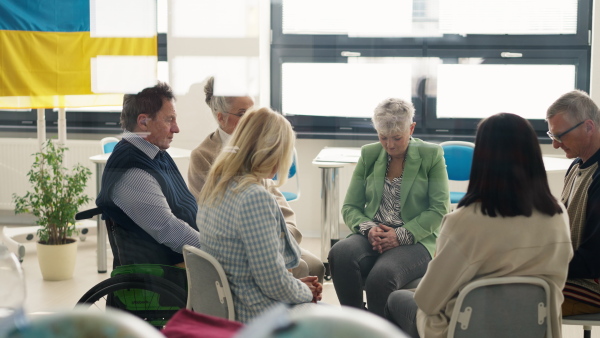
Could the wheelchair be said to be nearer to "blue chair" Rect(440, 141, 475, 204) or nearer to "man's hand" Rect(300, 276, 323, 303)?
"man's hand" Rect(300, 276, 323, 303)

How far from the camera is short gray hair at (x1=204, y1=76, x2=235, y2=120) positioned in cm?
307

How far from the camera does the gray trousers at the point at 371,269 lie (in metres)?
2.75

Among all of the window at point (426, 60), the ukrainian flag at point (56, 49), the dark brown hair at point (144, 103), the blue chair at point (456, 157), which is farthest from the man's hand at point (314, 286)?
the ukrainian flag at point (56, 49)

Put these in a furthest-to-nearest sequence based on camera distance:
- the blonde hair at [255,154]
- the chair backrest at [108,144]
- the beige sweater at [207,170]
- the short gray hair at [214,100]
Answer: the chair backrest at [108,144] < the short gray hair at [214,100] < the beige sweater at [207,170] < the blonde hair at [255,154]

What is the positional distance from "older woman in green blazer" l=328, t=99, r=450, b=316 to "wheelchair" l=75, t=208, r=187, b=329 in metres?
0.67

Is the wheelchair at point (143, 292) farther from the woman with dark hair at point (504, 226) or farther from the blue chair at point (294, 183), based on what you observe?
the woman with dark hair at point (504, 226)

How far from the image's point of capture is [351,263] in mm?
2836

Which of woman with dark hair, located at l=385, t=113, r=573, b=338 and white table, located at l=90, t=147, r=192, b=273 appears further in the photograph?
white table, located at l=90, t=147, r=192, b=273

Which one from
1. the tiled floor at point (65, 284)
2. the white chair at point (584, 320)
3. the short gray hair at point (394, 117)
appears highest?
the short gray hair at point (394, 117)

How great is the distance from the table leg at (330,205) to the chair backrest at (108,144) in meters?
0.99

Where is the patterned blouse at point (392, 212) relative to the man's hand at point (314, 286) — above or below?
above

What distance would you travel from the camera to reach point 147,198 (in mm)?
2863

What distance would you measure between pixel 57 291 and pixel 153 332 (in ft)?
7.97

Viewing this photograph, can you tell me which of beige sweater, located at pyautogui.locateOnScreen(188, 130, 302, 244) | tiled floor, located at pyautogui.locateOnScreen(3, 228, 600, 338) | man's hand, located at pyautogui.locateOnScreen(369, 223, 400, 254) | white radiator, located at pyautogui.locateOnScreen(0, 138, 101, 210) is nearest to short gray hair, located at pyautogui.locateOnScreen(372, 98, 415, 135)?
man's hand, located at pyautogui.locateOnScreen(369, 223, 400, 254)
